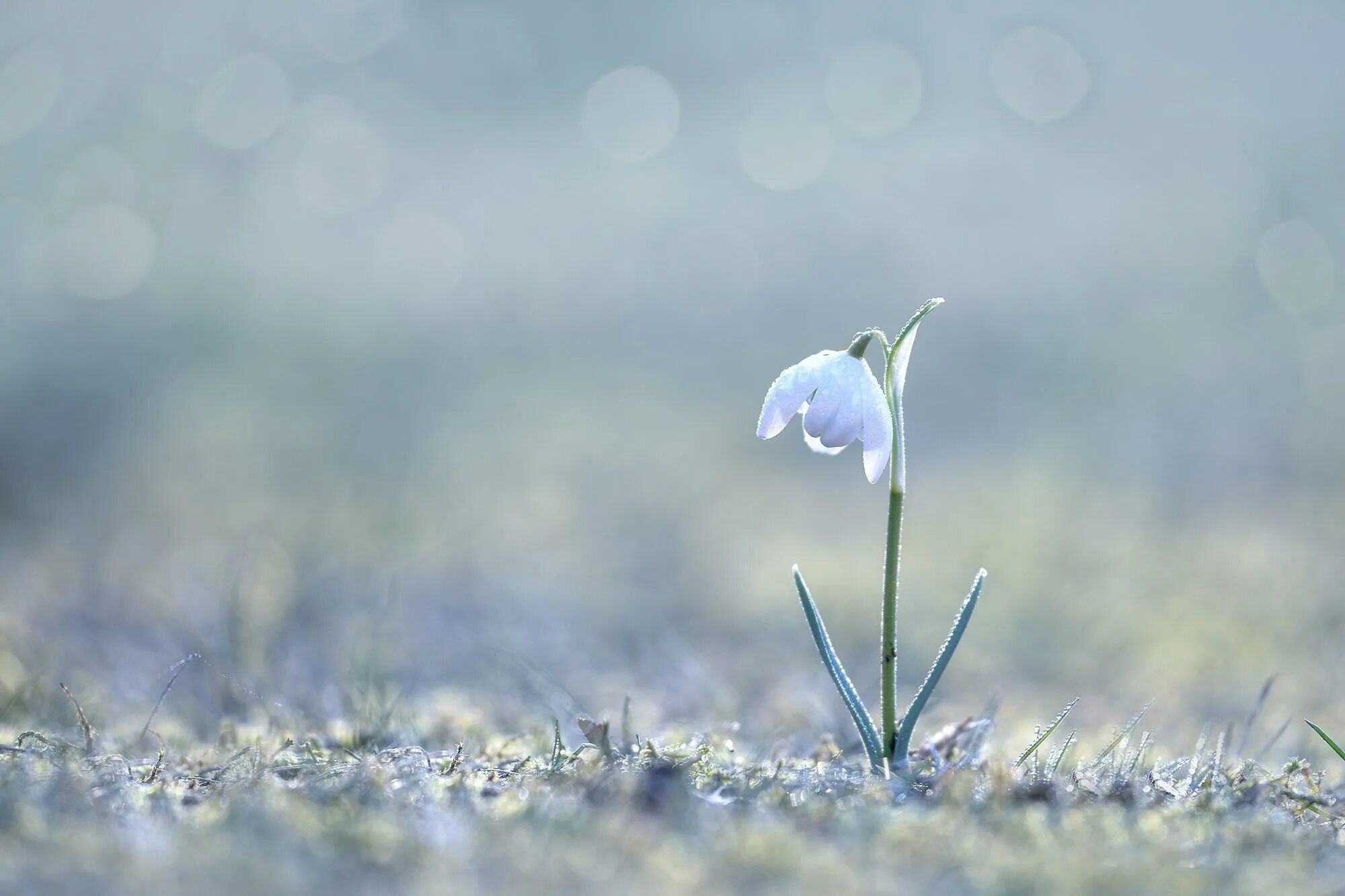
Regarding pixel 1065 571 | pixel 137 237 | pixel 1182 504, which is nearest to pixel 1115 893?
pixel 1065 571

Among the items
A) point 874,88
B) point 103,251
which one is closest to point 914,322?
point 103,251

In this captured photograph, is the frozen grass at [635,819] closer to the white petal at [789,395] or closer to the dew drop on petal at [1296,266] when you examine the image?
the white petal at [789,395]

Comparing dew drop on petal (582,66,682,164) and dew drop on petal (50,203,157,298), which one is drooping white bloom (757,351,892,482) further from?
dew drop on petal (582,66,682,164)

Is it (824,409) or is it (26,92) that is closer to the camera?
(824,409)

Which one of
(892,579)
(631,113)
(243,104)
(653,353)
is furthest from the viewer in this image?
(631,113)

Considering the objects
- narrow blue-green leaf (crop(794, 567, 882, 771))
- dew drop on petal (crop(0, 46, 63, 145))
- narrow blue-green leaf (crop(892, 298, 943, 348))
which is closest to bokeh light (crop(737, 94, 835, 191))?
dew drop on petal (crop(0, 46, 63, 145))

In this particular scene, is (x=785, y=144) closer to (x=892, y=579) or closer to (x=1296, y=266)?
(x=1296, y=266)
